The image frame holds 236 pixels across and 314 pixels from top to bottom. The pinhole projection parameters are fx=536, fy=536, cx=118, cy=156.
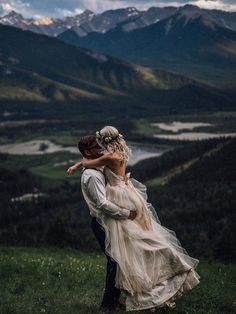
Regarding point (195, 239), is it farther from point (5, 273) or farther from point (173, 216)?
point (5, 273)

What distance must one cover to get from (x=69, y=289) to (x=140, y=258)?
12.8 ft

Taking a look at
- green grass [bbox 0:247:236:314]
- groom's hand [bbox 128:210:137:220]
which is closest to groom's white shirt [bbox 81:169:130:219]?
groom's hand [bbox 128:210:137:220]

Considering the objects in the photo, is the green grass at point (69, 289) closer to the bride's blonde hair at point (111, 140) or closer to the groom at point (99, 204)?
the groom at point (99, 204)

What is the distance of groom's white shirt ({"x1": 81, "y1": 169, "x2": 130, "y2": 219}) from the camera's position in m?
12.5

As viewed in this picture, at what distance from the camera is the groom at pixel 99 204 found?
12531mm

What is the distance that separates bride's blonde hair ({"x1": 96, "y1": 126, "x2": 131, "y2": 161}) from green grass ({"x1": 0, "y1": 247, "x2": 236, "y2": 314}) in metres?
3.89

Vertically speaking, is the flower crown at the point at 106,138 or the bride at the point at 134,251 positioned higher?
the flower crown at the point at 106,138

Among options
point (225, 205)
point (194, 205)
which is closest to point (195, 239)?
point (225, 205)

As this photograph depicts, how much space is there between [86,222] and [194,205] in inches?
753

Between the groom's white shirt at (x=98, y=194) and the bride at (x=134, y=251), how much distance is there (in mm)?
191

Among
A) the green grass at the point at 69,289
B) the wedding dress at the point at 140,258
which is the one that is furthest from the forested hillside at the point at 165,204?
the wedding dress at the point at 140,258

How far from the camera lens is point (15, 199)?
153875 millimetres

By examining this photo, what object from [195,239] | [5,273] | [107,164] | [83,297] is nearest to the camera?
[107,164]

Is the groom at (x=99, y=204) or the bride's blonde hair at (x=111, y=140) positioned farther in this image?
the bride's blonde hair at (x=111, y=140)
